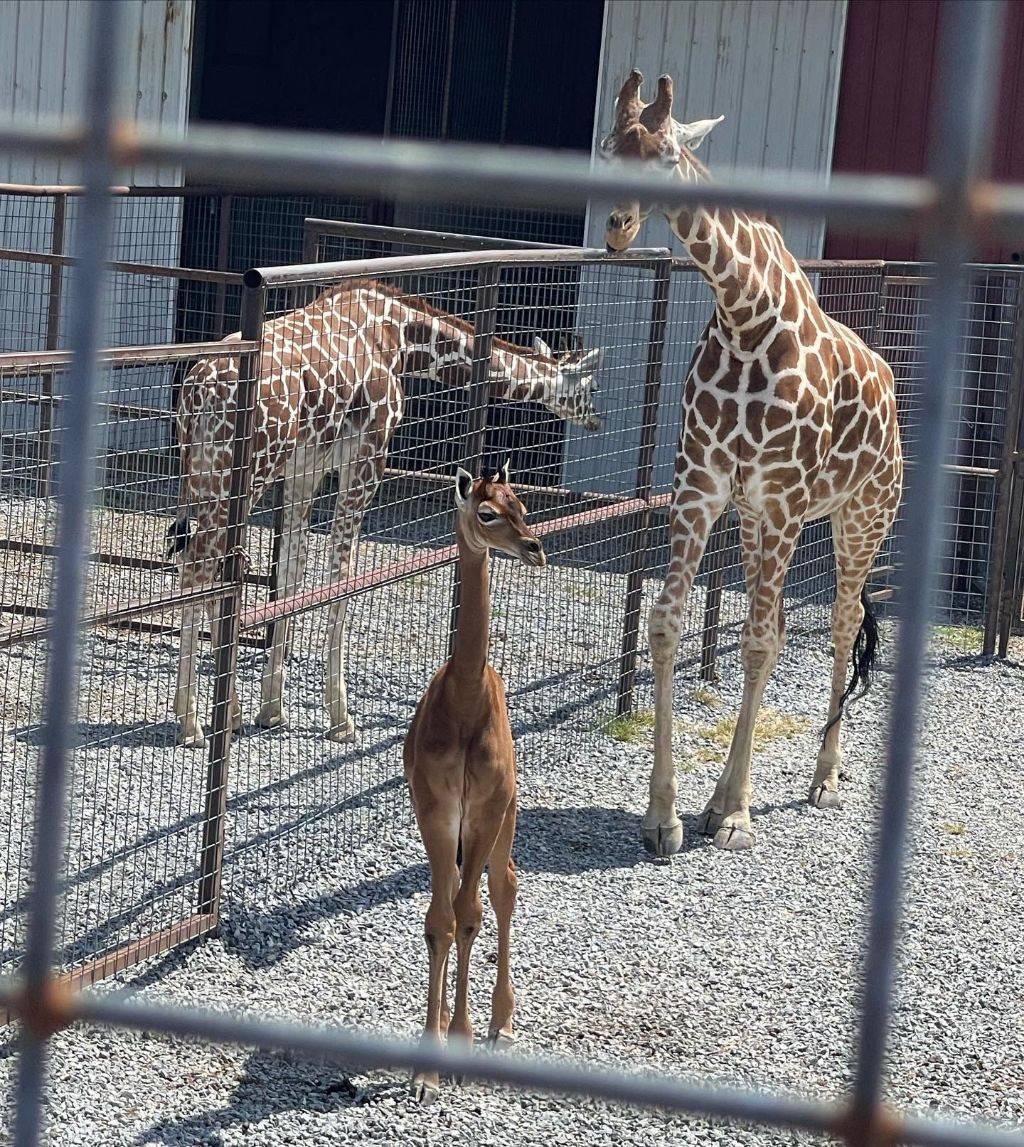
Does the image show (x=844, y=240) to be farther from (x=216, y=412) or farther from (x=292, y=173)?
(x=292, y=173)

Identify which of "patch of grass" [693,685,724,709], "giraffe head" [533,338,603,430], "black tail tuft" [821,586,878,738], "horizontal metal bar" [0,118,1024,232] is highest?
"horizontal metal bar" [0,118,1024,232]

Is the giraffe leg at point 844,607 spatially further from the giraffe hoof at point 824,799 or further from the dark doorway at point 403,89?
the dark doorway at point 403,89

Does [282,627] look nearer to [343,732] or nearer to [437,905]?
[343,732]

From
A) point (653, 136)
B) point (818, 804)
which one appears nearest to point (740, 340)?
point (653, 136)

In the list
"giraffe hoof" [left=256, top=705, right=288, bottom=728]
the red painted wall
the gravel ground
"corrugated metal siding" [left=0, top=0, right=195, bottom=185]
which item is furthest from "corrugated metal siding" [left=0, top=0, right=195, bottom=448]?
the gravel ground

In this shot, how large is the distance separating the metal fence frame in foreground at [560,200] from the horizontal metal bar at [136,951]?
3125 mm

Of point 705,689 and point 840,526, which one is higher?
point 840,526

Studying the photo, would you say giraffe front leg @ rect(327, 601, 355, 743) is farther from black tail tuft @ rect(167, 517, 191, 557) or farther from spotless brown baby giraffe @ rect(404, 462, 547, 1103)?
spotless brown baby giraffe @ rect(404, 462, 547, 1103)

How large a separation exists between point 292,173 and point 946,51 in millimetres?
496

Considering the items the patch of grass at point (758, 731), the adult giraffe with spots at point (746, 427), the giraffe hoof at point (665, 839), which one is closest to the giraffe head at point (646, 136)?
the adult giraffe with spots at point (746, 427)

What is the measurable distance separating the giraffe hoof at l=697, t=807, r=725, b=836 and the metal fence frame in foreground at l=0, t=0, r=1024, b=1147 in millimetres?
4927

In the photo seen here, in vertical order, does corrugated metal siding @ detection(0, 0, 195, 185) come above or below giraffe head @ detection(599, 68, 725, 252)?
above

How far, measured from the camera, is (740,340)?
5980mm

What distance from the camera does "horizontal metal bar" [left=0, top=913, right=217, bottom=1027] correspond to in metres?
4.45
